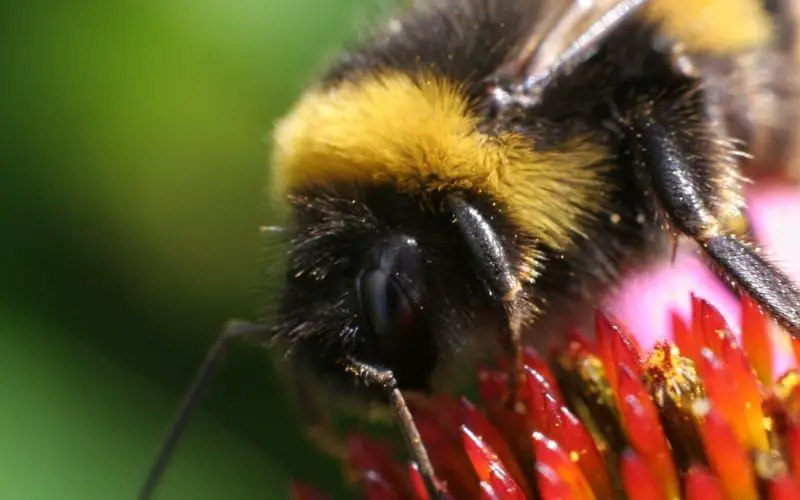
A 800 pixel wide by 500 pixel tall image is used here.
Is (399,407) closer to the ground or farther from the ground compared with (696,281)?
closer to the ground

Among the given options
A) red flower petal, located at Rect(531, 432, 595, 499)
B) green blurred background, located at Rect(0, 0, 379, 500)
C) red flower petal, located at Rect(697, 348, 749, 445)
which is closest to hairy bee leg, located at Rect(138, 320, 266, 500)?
red flower petal, located at Rect(531, 432, 595, 499)

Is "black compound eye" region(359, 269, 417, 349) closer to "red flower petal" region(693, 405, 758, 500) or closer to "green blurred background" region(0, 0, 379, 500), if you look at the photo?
"red flower petal" region(693, 405, 758, 500)

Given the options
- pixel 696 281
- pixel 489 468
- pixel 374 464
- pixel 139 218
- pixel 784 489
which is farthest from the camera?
pixel 139 218

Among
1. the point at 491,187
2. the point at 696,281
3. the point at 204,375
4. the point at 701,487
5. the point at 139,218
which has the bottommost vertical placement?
the point at 701,487

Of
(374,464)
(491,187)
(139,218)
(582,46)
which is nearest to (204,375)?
(374,464)

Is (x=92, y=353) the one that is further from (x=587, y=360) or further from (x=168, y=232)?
(x=587, y=360)

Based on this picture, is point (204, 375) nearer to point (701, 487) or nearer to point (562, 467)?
point (562, 467)

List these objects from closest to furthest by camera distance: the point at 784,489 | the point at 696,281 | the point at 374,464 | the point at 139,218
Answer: the point at 784,489
the point at 374,464
the point at 696,281
the point at 139,218
